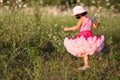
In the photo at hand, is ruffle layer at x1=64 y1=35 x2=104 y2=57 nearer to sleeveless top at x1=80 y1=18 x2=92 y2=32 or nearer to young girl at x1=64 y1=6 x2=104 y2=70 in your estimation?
young girl at x1=64 y1=6 x2=104 y2=70

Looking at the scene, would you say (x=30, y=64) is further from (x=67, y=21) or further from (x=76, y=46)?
(x=67, y=21)

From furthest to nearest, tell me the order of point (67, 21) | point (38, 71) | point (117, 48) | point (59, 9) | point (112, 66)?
1. point (59, 9)
2. point (67, 21)
3. point (117, 48)
4. point (112, 66)
5. point (38, 71)

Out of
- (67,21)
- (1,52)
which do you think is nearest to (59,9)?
(67,21)

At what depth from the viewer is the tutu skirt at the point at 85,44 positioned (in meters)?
8.21

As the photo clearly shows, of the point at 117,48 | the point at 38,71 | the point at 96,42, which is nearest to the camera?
the point at 38,71

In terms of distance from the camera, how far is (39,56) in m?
9.04

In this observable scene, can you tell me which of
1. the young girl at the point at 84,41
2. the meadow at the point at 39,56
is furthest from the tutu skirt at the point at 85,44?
the meadow at the point at 39,56

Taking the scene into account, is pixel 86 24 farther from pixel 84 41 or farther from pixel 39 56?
pixel 39 56

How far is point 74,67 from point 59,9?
15.6 m

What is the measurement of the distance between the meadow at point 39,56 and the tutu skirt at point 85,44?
11.2 inches

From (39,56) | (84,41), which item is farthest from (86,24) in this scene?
(39,56)

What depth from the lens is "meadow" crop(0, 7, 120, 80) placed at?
794 centimetres

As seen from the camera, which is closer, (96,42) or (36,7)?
(96,42)

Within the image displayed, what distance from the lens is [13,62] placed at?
8.57 meters
